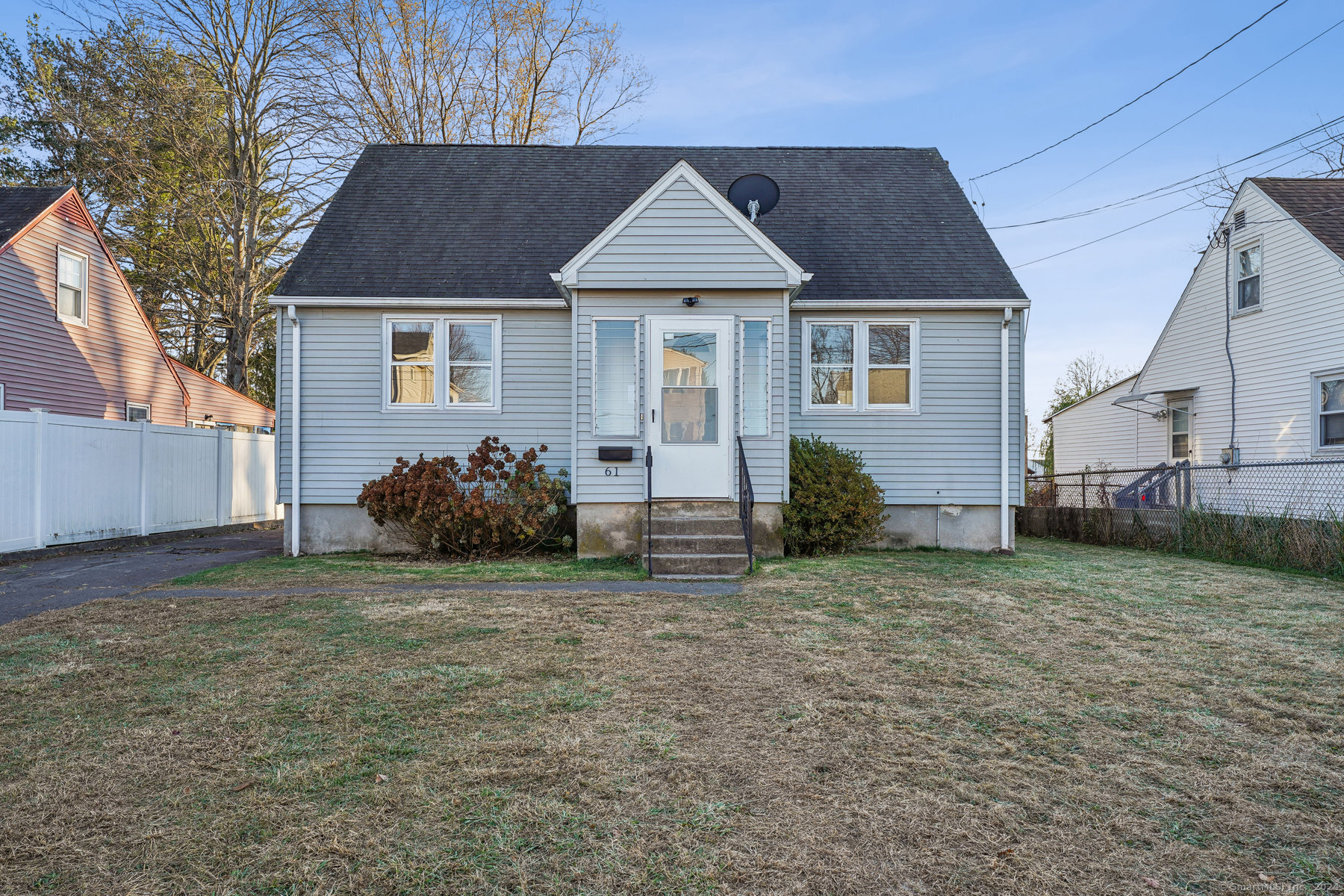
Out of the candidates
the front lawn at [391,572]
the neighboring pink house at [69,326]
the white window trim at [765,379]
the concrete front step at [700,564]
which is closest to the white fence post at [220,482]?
the neighboring pink house at [69,326]

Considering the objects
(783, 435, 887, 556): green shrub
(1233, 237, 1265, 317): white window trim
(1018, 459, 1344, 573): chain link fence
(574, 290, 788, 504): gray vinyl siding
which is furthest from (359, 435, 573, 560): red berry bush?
(1233, 237, 1265, 317): white window trim

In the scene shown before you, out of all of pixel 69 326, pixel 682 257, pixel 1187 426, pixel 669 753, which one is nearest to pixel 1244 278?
pixel 1187 426

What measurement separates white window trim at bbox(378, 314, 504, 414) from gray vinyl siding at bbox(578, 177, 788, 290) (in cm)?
211

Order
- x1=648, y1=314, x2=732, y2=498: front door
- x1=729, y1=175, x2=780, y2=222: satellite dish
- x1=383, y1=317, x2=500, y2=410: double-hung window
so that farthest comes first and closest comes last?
x1=729, y1=175, x2=780, y2=222: satellite dish → x1=383, y1=317, x2=500, y2=410: double-hung window → x1=648, y1=314, x2=732, y2=498: front door

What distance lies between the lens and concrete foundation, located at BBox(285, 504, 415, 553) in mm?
11242

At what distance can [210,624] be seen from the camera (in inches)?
245

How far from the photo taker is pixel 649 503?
29.4 feet

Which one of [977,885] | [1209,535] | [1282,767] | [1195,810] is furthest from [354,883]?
[1209,535]

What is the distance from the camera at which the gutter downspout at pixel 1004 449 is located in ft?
37.2

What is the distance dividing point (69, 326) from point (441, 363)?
9753 mm

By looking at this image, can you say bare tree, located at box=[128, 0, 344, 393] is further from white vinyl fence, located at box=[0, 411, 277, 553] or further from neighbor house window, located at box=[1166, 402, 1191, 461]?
neighbor house window, located at box=[1166, 402, 1191, 461]

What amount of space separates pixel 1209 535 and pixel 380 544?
11719 mm

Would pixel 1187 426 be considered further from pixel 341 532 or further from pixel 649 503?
pixel 341 532

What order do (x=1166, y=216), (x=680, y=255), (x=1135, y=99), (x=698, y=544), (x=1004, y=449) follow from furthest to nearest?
1. (x=1166, y=216)
2. (x=1135, y=99)
3. (x=1004, y=449)
4. (x=680, y=255)
5. (x=698, y=544)
